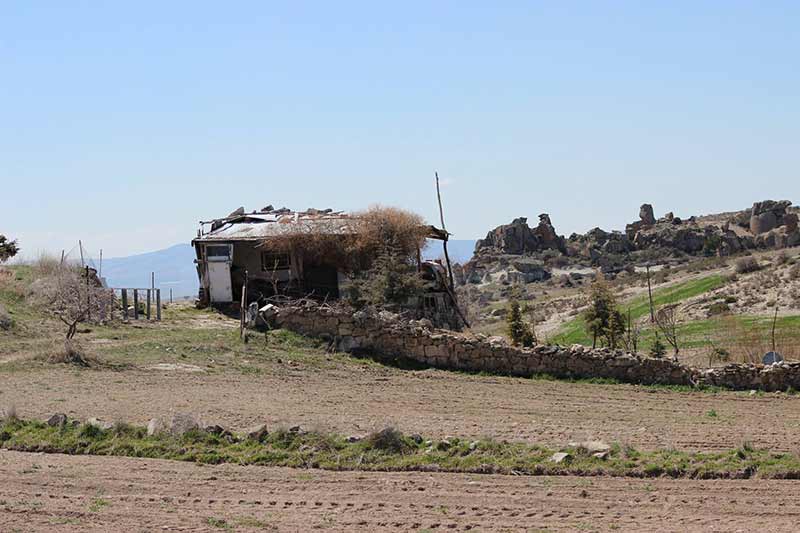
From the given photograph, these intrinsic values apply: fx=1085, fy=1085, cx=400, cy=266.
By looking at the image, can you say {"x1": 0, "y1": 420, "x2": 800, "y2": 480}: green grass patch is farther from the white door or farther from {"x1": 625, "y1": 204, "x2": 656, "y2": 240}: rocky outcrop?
{"x1": 625, "y1": 204, "x2": 656, "y2": 240}: rocky outcrop

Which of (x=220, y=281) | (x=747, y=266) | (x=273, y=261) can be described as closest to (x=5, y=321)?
(x=220, y=281)

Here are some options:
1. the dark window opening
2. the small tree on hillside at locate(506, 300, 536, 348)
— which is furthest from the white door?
the small tree on hillside at locate(506, 300, 536, 348)

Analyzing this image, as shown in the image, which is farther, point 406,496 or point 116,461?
point 116,461

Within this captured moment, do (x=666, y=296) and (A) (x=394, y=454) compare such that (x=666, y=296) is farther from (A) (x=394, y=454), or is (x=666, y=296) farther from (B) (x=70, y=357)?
(A) (x=394, y=454)

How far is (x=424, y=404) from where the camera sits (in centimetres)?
2044

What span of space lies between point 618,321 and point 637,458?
830 inches

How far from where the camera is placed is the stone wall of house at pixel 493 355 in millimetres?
24125

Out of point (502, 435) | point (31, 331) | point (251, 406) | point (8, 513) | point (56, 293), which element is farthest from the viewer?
point (56, 293)

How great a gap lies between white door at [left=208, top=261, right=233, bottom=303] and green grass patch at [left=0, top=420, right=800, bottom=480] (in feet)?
62.2

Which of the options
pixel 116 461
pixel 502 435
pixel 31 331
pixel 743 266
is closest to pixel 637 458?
pixel 502 435

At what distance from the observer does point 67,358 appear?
949 inches

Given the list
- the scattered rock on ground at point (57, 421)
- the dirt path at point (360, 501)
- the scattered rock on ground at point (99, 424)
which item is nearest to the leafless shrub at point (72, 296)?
the scattered rock on ground at point (57, 421)

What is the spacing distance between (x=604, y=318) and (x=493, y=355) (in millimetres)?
10489

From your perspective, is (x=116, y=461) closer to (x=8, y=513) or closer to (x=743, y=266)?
(x=8, y=513)
